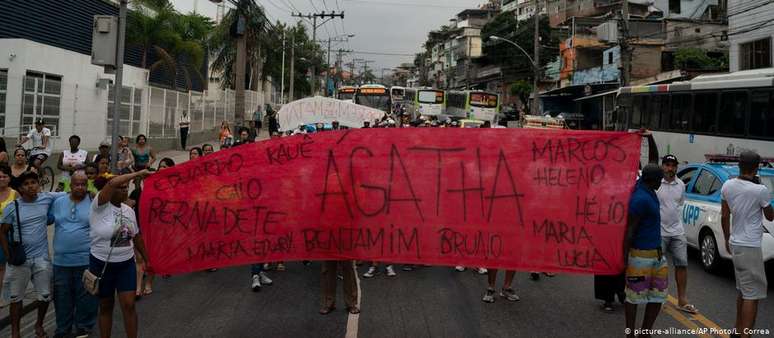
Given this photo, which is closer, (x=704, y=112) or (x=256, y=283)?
(x=256, y=283)

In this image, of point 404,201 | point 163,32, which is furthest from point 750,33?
point 163,32

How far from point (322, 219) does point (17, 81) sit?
12.8 meters

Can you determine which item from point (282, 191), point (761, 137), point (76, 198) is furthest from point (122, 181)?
point (761, 137)

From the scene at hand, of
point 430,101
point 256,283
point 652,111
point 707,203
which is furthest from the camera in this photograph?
point 430,101

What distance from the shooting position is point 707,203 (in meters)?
8.45

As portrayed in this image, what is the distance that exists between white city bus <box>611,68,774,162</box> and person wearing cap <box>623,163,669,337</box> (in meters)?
10.2

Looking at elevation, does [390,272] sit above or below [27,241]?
below

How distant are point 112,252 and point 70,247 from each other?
2.11 ft

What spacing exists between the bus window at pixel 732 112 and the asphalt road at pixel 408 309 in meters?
7.69

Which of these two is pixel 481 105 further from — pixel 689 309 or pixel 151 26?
pixel 689 309

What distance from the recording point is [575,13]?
212 ft

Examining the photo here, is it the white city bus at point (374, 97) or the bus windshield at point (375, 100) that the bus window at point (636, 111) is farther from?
the bus windshield at point (375, 100)

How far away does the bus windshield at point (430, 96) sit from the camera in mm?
44906

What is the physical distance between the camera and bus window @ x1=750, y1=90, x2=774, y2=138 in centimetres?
1315
